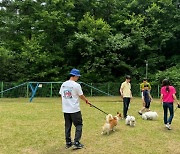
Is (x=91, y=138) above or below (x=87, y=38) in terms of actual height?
below

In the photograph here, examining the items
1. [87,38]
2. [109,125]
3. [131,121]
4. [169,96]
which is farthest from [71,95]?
[87,38]

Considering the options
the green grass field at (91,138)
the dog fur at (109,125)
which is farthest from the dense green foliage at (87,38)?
the dog fur at (109,125)

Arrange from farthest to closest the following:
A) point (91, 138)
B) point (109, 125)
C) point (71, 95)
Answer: point (109, 125), point (91, 138), point (71, 95)

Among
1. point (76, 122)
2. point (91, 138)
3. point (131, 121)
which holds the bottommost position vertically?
point (91, 138)

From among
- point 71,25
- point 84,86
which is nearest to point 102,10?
point 71,25

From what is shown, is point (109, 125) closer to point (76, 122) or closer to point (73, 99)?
point (76, 122)

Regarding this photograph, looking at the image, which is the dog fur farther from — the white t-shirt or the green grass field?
the white t-shirt

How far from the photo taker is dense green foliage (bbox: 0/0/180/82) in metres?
24.4

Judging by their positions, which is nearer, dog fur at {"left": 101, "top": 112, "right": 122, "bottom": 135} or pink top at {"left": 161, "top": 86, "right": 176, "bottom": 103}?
dog fur at {"left": 101, "top": 112, "right": 122, "bottom": 135}

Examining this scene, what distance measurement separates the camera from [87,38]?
23.5m

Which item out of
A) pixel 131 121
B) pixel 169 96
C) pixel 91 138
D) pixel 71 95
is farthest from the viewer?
pixel 131 121

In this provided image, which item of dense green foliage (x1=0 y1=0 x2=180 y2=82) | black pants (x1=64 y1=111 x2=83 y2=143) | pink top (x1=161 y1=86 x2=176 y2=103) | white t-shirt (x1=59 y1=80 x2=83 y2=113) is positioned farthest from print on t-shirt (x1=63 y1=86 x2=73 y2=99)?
dense green foliage (x1=0 y1=0 x2=180 y2=82)

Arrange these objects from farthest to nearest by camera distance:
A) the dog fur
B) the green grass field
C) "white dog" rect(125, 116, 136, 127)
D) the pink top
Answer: "white dog" rect(125, 116, 136, 127), the pink top, the dog fur, the green grass field

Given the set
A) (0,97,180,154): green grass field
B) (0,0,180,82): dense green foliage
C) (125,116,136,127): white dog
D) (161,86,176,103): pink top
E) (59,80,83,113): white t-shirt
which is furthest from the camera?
(0,0,180,82): dense green foliage
